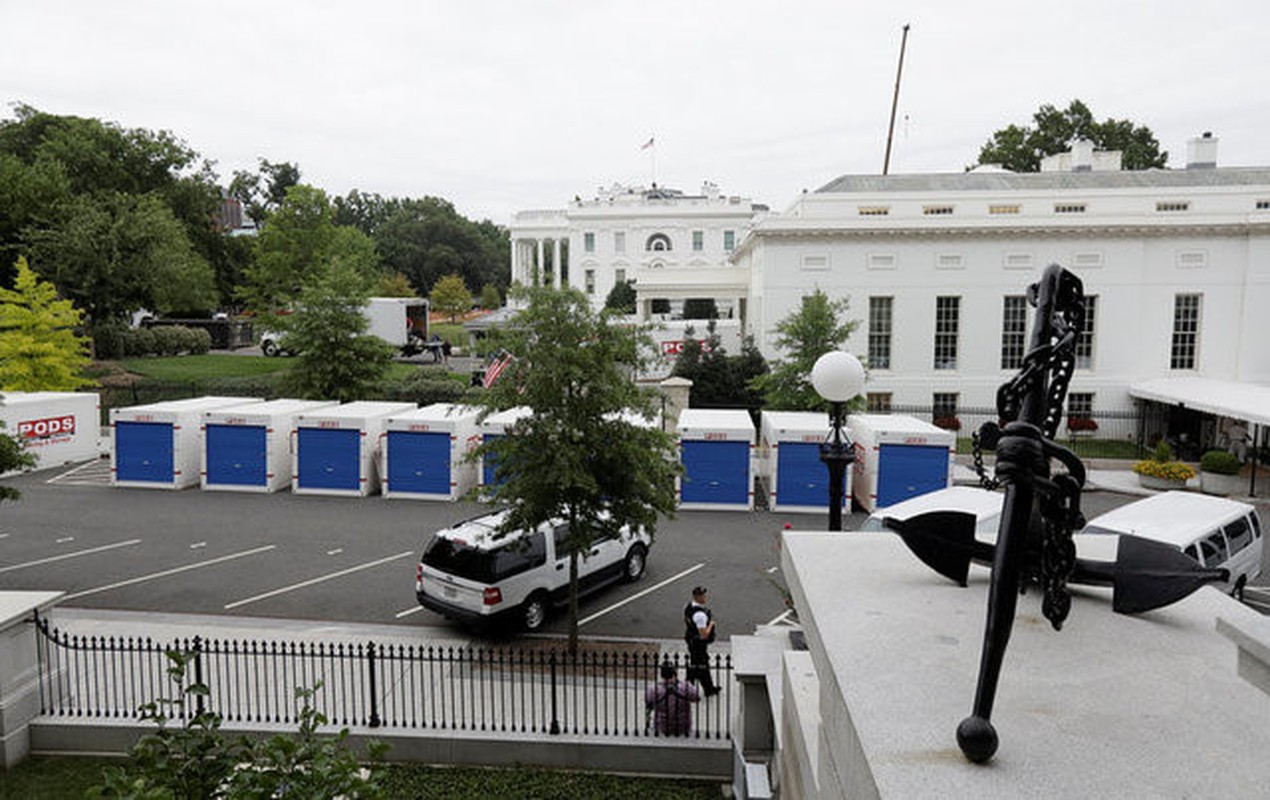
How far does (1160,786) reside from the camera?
3.42 meters

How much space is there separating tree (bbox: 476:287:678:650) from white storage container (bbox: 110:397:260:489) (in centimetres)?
1493

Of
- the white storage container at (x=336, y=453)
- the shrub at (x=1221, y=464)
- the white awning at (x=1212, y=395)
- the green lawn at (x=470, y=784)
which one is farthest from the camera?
the white awning at (x=1212, y=395)

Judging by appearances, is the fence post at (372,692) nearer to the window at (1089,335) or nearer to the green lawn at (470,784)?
the green lawn at (470,784)

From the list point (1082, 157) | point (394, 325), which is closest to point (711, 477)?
point (1082, 157)

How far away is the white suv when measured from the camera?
42.0 ft

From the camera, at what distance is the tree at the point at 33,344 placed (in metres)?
28.8

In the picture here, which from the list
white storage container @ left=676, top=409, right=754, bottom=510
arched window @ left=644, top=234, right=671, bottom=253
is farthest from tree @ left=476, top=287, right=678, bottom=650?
arched window @ left=644, top=234, right=671, bottom=253

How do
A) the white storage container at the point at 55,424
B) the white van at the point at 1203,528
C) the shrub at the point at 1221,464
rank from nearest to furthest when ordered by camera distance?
Result: the white van at the point at 1203,528 < the shrub at the point at 1221,464 < the white storage container at the point at 55,424

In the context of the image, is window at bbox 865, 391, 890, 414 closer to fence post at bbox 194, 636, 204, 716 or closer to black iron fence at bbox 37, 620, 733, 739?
black iron fence at bbox 37, 620, 733, 739

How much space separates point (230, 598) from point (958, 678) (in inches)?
550

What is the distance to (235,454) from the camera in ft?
77.0

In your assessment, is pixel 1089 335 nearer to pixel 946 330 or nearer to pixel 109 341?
pixel 946 330

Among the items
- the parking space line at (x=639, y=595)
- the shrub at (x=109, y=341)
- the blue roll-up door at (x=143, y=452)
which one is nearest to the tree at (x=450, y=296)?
the shrub at (x=109, y=341)

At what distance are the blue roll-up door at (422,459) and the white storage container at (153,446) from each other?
19.5 ft
